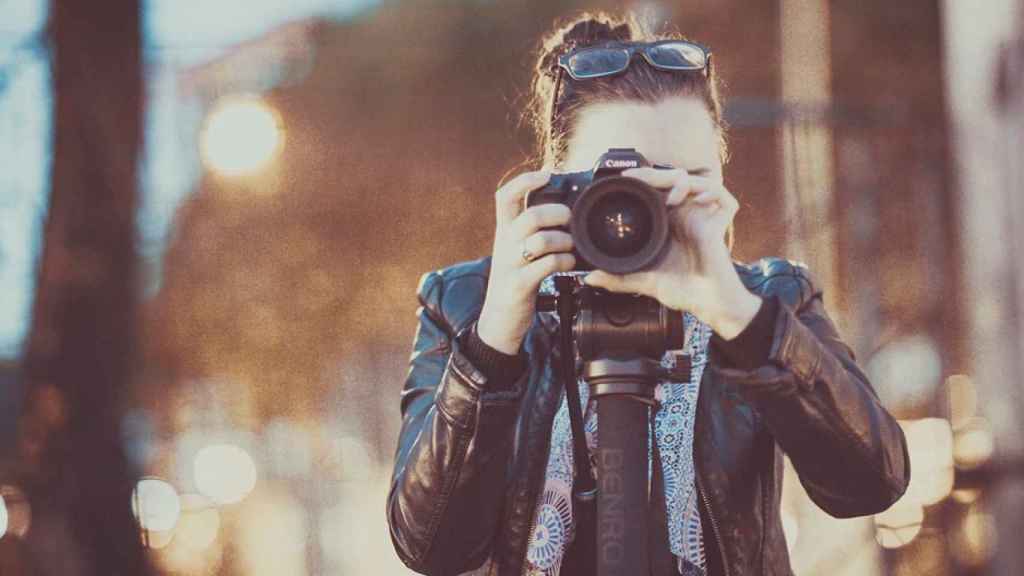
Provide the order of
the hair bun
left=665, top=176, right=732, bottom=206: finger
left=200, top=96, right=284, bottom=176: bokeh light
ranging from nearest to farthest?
left=665, top=176, right=732, bottom=206: finger < the hair bun < left=200, top=96, right=284, bottom=176: bokeh light

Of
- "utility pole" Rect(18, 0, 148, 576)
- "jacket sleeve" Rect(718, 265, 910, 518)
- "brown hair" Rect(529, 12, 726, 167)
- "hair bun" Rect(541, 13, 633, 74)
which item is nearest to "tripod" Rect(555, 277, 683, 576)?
"jacket sleeve" Rect(718, 265, 910, 518)

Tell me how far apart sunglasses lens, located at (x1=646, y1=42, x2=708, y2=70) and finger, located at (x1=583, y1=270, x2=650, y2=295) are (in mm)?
503

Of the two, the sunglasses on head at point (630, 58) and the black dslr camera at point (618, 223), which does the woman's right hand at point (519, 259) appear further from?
the sunglasses on head at point (630, 58)

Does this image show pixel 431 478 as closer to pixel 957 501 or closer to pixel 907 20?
pixel 957 501

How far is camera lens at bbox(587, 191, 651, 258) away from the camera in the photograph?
1473 millimetres

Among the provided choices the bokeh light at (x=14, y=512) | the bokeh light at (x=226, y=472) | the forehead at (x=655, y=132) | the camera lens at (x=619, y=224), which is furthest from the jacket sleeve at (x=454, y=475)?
the bokeh light at (x=226, y=472)

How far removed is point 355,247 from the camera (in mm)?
10648

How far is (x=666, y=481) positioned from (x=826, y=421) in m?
0.27

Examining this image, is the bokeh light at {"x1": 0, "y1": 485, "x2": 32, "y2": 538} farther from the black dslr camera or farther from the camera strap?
the black dslr camera

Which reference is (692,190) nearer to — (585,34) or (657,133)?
(657,133)

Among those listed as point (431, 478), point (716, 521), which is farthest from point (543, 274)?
point (716, 521)

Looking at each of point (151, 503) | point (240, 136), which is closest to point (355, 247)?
point (240, 136)

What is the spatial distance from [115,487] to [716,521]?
224cm

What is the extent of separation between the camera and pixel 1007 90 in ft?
19.5
